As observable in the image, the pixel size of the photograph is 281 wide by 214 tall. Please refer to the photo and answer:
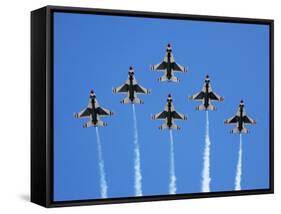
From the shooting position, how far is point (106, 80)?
27.8 ft

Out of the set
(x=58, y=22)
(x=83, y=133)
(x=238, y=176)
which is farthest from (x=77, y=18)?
(x=238, y=176)

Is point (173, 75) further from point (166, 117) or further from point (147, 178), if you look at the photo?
point (147, 178)

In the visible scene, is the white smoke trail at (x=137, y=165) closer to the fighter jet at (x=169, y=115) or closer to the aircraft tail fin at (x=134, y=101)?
the aircraft tail fin at (x=134, y=101)

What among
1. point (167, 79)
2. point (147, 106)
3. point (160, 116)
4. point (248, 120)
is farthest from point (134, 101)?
point (248, 120)

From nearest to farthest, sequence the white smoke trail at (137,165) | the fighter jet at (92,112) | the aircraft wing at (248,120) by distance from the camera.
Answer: the fighter jet at (92,112) → the white smoke trail at (137,165) → the aircraft wing at (248,120)

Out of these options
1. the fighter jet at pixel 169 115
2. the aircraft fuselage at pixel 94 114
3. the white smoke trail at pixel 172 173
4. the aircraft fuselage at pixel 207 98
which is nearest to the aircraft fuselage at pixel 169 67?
the fighter jet at pixel 169 115

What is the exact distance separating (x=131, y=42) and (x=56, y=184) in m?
1.62

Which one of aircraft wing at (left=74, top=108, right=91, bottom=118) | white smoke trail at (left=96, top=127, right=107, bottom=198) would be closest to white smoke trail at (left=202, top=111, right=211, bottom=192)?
white smoke trail at (left=96, top=127, right=107, bottom=198)

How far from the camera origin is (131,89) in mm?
8602

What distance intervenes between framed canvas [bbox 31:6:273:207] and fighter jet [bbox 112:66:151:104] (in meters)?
0.01

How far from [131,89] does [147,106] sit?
0.26m

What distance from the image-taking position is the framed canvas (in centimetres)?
826

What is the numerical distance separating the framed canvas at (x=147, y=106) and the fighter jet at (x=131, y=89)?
0.4 inches

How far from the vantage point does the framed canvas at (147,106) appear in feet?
27.1
